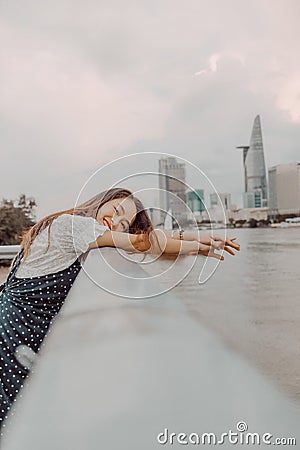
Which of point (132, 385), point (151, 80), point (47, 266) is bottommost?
point (132, 385)

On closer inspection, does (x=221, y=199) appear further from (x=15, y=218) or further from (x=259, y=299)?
(x=15, y=218)

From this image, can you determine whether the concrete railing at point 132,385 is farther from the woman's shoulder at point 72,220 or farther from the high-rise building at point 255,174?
the high-rise building at point 255,174

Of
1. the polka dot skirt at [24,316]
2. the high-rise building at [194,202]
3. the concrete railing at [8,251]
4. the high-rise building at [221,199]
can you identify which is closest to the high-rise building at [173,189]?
the high-rise building at [194,202]

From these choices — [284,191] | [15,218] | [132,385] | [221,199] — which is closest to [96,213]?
[132,385]

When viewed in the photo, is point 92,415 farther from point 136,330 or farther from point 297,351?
point 297,351

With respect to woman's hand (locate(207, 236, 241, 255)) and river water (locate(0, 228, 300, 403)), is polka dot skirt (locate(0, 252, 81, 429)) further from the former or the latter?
river water (locate(0, 228, 300, 403))

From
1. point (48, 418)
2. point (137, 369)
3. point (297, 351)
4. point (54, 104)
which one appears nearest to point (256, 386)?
point (137, 369)

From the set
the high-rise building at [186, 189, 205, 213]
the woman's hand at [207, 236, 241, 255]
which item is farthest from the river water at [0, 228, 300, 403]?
the woman's hand at [207, 236, 241, 255]

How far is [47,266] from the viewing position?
1.14 m

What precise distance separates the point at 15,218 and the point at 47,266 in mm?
1007

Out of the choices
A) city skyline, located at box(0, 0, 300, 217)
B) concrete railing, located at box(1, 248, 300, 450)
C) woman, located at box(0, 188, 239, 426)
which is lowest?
concrete railing, located at box(1, 248, 300, 450)

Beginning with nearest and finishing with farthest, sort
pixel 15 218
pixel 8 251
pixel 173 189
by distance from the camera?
pixel 173 189, pixel 8 251, pixel 15 218

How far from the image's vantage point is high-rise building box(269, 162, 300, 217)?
1.86m

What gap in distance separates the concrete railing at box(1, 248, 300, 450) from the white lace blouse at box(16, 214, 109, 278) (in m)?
0.10
